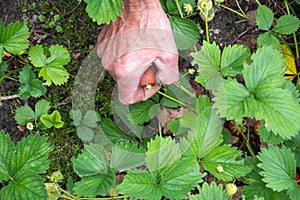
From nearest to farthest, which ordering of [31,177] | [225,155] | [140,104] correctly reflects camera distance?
[31,177]
[225,155]
[140,104]

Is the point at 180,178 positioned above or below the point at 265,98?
below

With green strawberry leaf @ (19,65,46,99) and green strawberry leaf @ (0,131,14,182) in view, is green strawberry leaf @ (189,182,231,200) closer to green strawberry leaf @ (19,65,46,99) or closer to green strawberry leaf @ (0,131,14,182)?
green strawberry leaf @ (0,131,14,182)

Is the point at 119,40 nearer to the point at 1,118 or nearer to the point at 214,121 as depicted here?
the point at 214,121

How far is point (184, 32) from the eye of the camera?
73.5 inches

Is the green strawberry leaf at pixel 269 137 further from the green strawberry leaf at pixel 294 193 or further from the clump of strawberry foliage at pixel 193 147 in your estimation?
the green strawberry leaf at pixel 294 193

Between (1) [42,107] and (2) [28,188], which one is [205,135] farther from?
(1) [42,107]

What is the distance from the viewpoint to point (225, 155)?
1.52 m

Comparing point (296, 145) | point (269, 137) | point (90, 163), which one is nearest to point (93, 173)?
point (90, 163)

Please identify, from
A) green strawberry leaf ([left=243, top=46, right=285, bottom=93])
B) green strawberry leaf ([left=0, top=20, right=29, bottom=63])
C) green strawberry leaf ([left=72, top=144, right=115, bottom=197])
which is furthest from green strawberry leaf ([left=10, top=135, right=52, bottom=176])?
green strawberry leaf ([left=243, top=46, right=285, bottom=93])

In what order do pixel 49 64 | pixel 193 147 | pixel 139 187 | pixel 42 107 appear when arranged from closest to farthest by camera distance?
pixel 139 187
pixel 193 147
pixel 49 64
pixel 42 107

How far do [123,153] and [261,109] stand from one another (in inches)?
20.2

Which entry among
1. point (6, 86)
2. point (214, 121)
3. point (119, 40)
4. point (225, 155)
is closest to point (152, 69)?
point (119, 40)

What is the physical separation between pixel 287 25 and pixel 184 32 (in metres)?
0.44

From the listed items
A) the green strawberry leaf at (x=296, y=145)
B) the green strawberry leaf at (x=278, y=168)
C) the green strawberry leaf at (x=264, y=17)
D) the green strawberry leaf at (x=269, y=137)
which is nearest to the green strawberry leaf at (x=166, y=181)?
the green strawberry leaf at (x=278, y=168)
